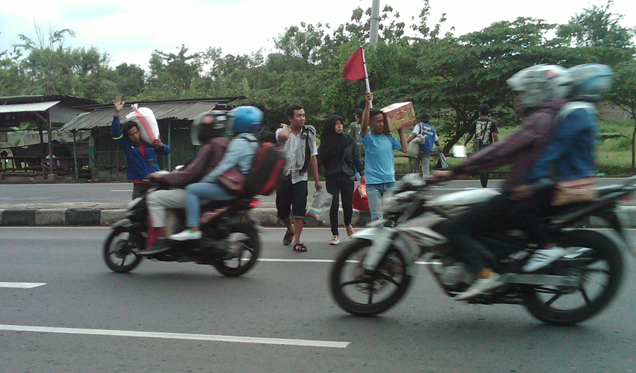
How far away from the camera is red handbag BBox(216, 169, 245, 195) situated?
5.26 metres

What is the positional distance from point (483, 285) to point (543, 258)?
0.44 metres

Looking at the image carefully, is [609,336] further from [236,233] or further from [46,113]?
[46,113]

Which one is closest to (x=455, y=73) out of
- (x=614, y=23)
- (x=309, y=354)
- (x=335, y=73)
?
(x=335, y=73)

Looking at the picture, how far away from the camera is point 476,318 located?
13.6ft

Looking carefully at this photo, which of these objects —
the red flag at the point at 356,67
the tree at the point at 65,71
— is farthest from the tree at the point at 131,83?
the red flag at the point at 356,67

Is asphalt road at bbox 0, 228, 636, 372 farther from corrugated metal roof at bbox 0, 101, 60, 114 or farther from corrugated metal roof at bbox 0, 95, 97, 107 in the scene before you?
corrugated metal roof at bbox 0, 95, 97, 107

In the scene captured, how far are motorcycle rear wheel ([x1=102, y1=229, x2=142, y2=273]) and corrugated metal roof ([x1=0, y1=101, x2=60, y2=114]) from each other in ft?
59.5

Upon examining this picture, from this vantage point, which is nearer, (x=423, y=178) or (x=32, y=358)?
(x=32, y=358)

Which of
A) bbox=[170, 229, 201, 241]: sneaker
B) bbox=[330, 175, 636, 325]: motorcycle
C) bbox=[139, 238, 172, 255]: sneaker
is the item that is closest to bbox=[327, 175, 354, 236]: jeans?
bbox=[170, 229, 201, 241]: sneaker

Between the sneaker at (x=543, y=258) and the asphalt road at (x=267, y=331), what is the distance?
0.46 m

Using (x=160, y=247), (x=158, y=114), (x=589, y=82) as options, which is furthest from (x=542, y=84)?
(x=158, y=114)

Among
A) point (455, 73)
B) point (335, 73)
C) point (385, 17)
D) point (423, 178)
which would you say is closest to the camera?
point (423, 178)

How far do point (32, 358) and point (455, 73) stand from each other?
18163mm

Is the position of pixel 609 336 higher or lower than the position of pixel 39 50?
lower
